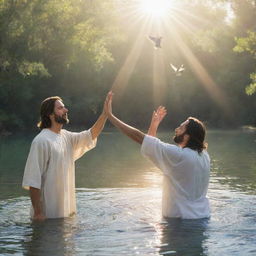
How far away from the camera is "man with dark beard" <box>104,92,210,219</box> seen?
823cm

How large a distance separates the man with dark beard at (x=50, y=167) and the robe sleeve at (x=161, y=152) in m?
0.86

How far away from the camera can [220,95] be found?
56.1 m

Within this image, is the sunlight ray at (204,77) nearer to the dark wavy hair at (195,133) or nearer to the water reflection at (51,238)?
the dark wavy hair at (195,133)

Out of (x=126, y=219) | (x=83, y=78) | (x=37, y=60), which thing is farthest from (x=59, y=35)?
(x=126, y=219)

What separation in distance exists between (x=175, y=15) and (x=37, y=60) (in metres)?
30.3

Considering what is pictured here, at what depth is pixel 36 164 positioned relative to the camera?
8.02m

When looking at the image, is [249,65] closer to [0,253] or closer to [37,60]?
[37,60]

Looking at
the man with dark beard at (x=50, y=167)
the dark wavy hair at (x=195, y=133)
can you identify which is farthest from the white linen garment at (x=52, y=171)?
the dark wavy hair at (x=195, y=133)

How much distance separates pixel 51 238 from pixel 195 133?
243cm

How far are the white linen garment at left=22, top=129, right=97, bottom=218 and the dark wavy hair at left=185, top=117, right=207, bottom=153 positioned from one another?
1.72 meters

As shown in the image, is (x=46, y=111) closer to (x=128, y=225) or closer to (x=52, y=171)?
(x=52, y=171)

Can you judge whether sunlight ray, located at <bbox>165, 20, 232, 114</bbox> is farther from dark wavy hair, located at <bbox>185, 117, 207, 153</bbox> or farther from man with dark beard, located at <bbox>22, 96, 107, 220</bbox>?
man with dark beard, located at <bbox>22, 96, 107, 220</bbox>

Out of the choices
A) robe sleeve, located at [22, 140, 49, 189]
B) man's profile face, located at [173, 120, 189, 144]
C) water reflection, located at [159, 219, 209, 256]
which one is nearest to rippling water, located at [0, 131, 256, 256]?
water reflection, located at [159, 219, 209, 256]

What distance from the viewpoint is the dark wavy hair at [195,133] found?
8.36 m
